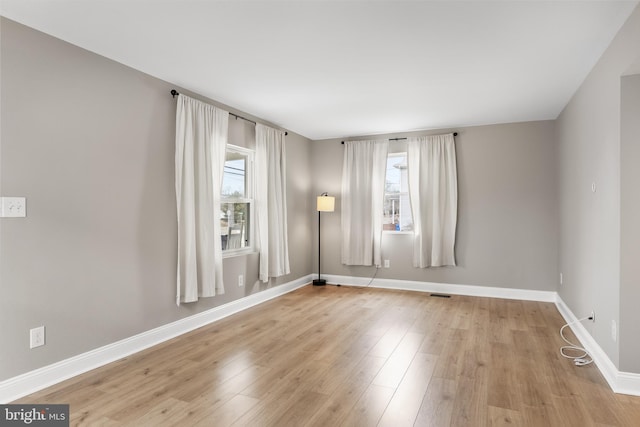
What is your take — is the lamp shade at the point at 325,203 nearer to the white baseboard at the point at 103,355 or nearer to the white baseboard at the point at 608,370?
the white baseboard at the point at 103,355

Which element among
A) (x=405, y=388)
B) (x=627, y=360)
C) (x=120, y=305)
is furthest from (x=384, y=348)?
(x=120, y=305)

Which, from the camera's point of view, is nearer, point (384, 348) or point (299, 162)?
point (384, 348)

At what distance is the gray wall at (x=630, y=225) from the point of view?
2.38 meters

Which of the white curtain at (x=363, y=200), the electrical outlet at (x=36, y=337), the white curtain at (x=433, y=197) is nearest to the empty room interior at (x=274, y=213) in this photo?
the electrical outlet at (x=36, y=337)

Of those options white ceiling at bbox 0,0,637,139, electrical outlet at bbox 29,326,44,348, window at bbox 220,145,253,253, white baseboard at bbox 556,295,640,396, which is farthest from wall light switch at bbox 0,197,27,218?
white baseboard at bbox 556,295,640,396

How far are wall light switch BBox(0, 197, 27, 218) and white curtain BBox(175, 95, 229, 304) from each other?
123 centimetres

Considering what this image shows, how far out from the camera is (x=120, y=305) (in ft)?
9.88

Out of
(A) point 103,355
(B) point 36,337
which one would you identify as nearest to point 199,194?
(A) point 103,355

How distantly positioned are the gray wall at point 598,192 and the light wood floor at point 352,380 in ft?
1.60

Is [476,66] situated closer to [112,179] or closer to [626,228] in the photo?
[626,228]

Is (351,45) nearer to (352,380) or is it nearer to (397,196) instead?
(352,380)

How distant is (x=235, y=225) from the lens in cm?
452

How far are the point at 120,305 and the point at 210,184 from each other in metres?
1.45

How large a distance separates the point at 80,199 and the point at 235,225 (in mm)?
1968
